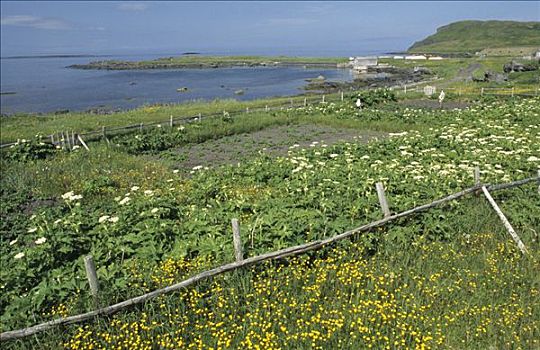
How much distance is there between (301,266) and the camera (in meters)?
7.18

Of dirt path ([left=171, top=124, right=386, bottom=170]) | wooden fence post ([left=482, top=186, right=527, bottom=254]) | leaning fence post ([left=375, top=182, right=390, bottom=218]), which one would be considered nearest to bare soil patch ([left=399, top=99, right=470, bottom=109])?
dirt path ([left=171, top=124, right=386, bottom=170])

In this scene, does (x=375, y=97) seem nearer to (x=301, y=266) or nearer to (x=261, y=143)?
(x=261, y=143)

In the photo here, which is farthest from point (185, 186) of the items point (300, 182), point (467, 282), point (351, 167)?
point (467, 282)

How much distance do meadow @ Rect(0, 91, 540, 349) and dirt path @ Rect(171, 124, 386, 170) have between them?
566cm

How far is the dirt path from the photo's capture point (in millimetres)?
19438

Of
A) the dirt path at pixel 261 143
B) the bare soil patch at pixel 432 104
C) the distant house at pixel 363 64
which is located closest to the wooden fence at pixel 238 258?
the dirt path at pixel 261 143

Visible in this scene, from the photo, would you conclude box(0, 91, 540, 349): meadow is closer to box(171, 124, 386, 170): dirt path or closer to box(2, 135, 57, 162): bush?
box(171, 124, 386, 170): dirt path

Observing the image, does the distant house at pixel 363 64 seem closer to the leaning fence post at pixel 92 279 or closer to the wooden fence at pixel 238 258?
the wooden fence at pixel 238 258

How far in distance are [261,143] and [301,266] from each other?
1519 cm

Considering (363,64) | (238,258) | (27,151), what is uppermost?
(363,64)

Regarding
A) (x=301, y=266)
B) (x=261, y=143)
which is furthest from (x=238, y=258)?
(x=261, y=143)

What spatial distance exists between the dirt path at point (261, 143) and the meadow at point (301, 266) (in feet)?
18.6

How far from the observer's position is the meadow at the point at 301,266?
18.5 feet

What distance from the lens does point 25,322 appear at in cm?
592
